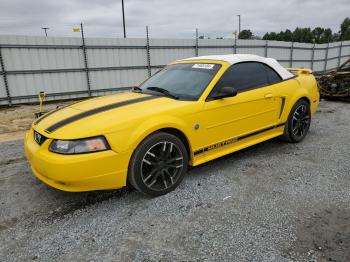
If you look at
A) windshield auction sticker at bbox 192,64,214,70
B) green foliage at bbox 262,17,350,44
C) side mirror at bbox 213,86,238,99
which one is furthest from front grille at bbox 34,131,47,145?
green foliage at bbox 262,17,350,44

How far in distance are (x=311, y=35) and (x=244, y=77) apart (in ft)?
230

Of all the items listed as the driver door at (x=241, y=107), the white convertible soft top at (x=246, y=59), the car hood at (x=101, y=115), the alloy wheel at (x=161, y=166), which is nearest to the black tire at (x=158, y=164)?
the alloy wheel at (x=161, y=166)

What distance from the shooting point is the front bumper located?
270cm

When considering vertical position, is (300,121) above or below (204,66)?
below

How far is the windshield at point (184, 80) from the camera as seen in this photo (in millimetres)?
3645

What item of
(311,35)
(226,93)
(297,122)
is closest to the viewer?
(226,93)

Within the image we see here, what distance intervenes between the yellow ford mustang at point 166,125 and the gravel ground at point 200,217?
0.30 m

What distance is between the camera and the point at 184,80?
390 centimetres

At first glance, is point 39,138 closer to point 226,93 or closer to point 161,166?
point 161,166

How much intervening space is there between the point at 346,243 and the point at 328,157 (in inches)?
85.8

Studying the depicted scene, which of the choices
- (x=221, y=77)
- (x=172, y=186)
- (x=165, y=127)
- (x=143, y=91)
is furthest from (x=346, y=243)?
(x=143, y=91)

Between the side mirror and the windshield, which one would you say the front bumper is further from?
the side mirror

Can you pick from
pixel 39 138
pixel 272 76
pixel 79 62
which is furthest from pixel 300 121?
pixel 79 62

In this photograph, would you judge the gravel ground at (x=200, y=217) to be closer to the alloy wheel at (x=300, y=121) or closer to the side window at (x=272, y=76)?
the alloy wheel at (x=300, y=121)
